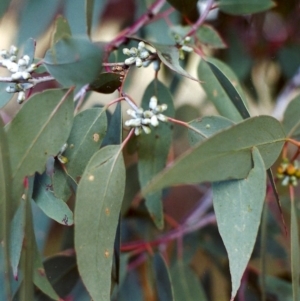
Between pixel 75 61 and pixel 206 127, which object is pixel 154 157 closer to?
pixel 206 127

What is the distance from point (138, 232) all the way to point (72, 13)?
46 cm

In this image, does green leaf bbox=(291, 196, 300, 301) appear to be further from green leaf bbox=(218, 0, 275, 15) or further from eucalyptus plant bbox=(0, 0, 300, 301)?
green leaf bbox=(218, 0, 275, 15)

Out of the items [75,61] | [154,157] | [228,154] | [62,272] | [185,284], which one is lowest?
[185,284]

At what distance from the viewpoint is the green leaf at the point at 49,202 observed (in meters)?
0.44

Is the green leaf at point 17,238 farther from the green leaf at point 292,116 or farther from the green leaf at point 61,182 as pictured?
the green leaf at point 292,116

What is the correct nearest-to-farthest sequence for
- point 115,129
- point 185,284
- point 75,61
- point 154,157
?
1. point 75,61
2. point 115,129
3. point 154,157
4. point 185,284

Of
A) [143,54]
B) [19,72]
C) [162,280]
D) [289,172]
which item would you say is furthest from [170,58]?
[162,280]

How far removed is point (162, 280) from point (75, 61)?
1.40ft

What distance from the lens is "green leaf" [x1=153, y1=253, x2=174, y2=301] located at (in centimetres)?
67

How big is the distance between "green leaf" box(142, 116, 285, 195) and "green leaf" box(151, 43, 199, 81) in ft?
0.24

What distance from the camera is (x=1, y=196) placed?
1.30ft

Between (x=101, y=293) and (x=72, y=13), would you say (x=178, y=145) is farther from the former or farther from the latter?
(x=101, y=293)

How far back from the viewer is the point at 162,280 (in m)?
0.69

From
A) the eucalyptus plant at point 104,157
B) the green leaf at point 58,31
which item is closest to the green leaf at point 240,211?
the eucalyptus plant at point 104,157
